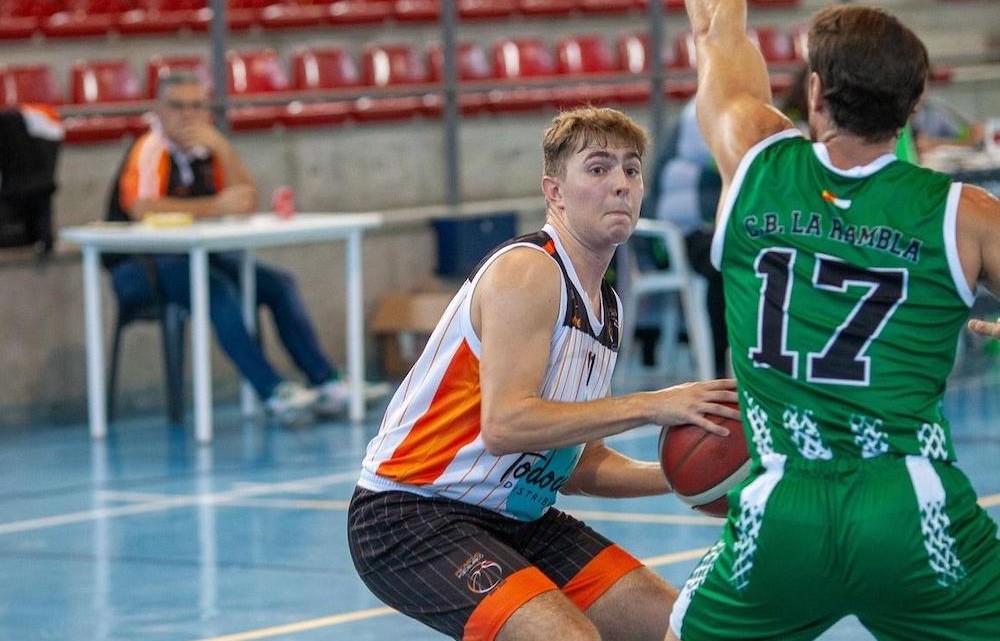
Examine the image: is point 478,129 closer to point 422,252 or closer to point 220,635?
point 422,252

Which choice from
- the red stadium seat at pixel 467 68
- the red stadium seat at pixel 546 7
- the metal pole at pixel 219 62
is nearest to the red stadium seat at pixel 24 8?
the metal pole at pixel 219 62

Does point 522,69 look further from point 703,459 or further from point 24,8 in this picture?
point 703,459

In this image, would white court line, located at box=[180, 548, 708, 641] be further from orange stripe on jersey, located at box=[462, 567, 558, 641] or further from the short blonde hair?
the short blonde hair

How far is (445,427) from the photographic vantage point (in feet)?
11.9

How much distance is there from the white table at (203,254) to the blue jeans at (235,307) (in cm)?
9

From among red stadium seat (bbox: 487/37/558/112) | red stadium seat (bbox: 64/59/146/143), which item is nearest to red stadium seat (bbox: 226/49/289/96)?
red stadium seat (bbox: 64/59/146/143)

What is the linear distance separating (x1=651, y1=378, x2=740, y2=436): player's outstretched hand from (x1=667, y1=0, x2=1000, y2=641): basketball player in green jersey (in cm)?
31

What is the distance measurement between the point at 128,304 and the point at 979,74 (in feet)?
29.0

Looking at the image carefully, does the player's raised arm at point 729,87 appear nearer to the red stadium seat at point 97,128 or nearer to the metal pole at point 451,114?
the red stadium seat at point 97,128

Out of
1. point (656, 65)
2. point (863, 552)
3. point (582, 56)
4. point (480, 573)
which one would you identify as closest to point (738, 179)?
point (863, 552)

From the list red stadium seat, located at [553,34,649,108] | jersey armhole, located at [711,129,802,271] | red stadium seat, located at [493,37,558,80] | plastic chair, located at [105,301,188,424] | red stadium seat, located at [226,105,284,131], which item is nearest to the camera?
jersey armhole, located at [711,129,802,271]

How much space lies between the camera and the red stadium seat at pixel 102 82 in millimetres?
11016

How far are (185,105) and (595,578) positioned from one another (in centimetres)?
553

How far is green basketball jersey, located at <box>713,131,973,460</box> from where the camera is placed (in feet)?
9.48
